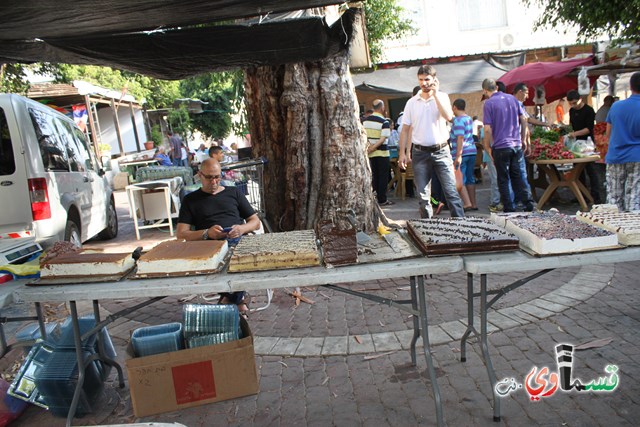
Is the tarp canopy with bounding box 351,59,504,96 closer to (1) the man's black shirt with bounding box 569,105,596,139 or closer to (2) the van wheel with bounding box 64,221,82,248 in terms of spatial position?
(1) the man's black shirt with bounding box 569,105,596,139

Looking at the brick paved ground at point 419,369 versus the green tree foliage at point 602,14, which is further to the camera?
the green tree foliage at point 602,14

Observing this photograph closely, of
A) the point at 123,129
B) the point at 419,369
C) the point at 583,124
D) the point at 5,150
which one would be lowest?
the point at 419,369

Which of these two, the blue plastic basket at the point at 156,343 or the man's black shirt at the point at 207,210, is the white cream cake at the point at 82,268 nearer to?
the blue plastic basket at the point at 156,343

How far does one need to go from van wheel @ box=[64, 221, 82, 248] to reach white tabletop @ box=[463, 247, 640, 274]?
18.2 ft

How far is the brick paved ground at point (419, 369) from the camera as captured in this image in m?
2.90

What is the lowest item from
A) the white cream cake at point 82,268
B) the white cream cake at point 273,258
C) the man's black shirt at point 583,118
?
the white cream cake at point 273,258

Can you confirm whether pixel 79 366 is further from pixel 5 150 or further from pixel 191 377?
pixel 5 150

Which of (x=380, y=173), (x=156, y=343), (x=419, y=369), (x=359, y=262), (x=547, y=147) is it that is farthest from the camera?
(x=380, y=173)

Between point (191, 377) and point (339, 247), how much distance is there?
1313 millimetres

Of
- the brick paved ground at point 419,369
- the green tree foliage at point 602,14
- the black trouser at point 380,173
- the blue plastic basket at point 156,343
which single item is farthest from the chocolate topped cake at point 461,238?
the green tree foliage at point 602,14

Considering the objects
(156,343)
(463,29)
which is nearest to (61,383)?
(156,343)

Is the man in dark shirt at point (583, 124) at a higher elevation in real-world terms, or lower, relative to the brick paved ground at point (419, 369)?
higher

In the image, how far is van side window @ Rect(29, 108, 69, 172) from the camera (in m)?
6.07

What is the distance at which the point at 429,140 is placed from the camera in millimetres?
6016
